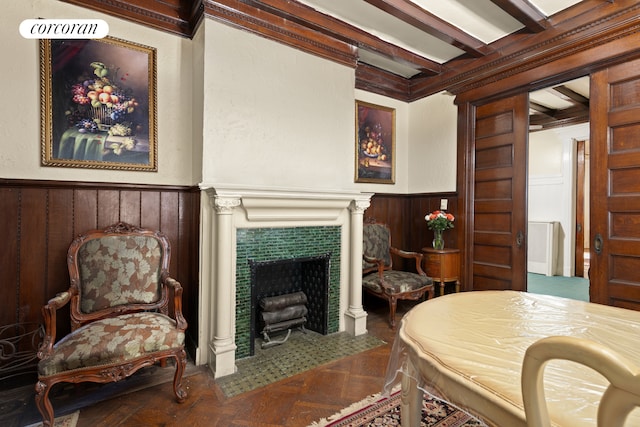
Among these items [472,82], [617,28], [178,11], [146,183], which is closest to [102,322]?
[146,183]

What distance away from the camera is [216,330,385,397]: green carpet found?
221 centimetres

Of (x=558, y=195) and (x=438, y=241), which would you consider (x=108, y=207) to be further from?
(x=558, y=195)

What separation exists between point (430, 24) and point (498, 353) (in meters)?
2.83

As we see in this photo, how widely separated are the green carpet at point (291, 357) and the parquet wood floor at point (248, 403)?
8 cm

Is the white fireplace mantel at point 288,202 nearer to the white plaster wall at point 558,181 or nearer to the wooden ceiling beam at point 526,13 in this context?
the wooden ceiling beam at point 526,13

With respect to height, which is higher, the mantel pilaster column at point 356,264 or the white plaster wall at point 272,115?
the white plaster wall at point 272,115

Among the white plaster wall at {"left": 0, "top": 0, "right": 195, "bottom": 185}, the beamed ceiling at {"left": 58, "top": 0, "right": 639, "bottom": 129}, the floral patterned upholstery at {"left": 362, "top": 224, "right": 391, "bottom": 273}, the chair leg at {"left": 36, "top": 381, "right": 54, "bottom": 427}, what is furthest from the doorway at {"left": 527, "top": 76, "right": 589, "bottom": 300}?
the chair leg at {"left": 36, "top": 381, "right": 54, "bottom": 427}

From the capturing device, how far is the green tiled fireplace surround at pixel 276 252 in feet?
8.35

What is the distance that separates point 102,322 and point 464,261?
3596 mm

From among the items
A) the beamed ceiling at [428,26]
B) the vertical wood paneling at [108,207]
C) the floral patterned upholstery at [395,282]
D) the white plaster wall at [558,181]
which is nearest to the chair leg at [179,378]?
the vertical wood paneling at [108,207]

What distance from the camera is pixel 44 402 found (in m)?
1.62

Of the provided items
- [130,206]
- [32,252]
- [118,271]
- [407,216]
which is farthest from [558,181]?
[32,252]

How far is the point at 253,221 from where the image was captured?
2600 mm

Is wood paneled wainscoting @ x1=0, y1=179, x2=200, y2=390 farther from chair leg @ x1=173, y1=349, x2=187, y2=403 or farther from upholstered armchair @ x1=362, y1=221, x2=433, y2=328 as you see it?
upholstered armchair @ x1=362, y1=221, x2=433, y2=328
